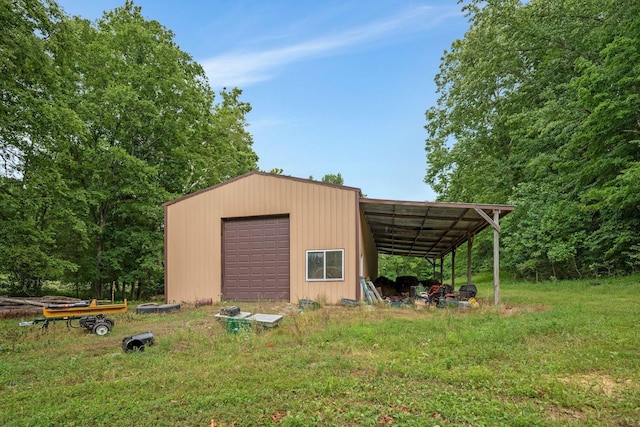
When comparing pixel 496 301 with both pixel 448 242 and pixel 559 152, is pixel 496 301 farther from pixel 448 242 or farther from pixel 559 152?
pixel 559 152

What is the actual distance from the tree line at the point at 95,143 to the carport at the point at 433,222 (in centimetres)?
947

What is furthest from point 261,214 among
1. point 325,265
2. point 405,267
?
point 405,267

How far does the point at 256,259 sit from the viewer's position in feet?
37.0

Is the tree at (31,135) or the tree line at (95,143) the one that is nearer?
the tree at (31,135)

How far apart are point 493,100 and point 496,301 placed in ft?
53.2

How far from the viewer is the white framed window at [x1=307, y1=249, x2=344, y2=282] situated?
10.1 metres

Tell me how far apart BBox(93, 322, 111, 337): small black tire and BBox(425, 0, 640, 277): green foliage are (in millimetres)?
14780

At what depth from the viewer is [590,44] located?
1492cm

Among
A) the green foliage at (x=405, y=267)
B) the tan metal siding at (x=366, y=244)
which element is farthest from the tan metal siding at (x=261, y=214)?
the green foliage at (x=405, y=267)

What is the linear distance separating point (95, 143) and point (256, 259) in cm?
959

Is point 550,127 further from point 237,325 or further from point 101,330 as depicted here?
point 101,330

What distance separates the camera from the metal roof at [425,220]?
30.5ft

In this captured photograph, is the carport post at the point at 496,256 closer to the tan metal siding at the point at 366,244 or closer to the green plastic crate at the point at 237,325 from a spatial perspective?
the tan metal siding at the point at 366,244

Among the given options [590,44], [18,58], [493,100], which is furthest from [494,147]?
[18,58]
